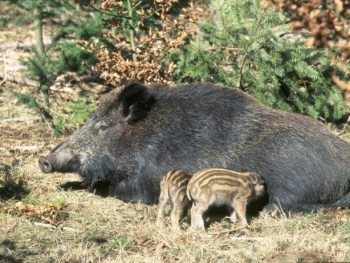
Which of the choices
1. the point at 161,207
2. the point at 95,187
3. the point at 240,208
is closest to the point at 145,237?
the point at 161,207

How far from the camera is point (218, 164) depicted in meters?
7.08

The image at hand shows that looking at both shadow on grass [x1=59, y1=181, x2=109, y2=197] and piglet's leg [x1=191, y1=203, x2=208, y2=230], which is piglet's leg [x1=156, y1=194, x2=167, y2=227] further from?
shadow on grass [x1=59, y1=181, x2=109, y2=197]

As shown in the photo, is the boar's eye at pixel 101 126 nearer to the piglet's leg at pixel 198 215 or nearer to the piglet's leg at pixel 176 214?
the piglet's leg at pixel 176 214

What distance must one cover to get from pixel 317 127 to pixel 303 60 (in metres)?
1.79

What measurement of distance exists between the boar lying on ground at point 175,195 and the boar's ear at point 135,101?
1.19m

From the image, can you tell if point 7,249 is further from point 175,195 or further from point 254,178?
point 254,178

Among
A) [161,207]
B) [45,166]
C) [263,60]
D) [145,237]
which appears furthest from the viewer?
[263,60]

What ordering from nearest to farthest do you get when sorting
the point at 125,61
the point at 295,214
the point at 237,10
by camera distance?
the point at 295,214
the point at 237,10
the point at 125,61

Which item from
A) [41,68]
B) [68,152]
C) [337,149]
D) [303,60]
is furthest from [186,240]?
[41,68]

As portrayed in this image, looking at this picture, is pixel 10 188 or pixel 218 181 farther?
pixel 10 188

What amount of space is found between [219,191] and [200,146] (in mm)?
1037

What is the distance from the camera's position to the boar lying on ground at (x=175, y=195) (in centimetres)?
651

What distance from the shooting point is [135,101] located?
7.68 metres

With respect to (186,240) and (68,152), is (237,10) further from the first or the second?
(186,240)
